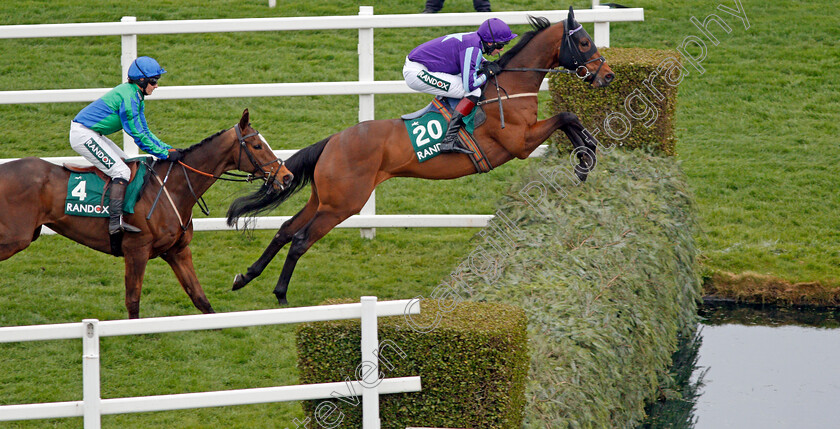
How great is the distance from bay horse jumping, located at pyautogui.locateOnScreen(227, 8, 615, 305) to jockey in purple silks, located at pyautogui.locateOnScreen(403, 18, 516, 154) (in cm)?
18

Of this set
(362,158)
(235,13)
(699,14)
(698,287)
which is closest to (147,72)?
(362,158)

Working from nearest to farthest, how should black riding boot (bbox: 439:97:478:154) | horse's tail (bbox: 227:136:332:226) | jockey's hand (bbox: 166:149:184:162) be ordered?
jockey's hand (bbox: 166:149:184:162) → black riding boot (bbox: 439:97:478:154) → horse's tail (bbox: 227:136:332:226)

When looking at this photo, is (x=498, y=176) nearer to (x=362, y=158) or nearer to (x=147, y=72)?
(x=362, y=158)

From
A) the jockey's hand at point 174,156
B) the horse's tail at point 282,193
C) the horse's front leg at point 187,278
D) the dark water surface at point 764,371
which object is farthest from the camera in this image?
the horse's tail at point 282,193

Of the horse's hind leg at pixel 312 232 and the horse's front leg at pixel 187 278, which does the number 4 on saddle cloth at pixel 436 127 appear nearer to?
the horse's hind leg at pixel 312 232

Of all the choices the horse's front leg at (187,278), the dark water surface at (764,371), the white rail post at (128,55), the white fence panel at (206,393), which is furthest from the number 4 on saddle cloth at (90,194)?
the dark water surface at (764,371)

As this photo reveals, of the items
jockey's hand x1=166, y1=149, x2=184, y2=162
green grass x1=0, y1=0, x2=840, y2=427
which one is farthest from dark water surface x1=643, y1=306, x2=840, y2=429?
jockey's hand x1=166, y1=149, x2=184, y2=162

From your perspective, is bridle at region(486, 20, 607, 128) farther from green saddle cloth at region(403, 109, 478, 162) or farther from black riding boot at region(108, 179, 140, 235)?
black riding boot at region(108, 179, 140, 235)

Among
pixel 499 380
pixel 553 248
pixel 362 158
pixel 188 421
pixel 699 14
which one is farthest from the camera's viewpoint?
pixel 699 14

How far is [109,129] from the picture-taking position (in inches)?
296

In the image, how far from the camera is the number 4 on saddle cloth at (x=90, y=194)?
24.6 feet

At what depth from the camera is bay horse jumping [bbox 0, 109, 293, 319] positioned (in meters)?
7.42

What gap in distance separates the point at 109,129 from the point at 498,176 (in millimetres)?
5099

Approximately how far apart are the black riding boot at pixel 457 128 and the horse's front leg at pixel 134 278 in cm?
233
